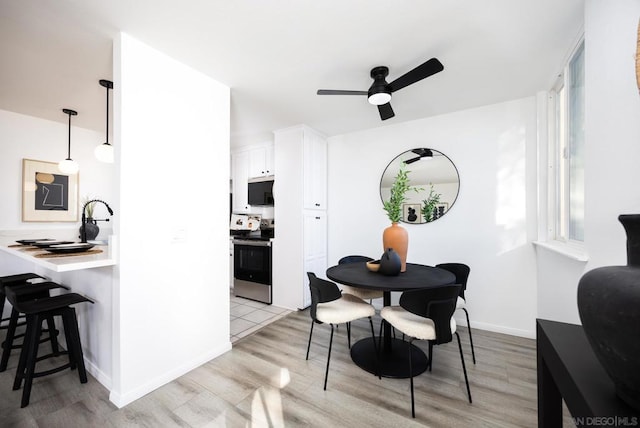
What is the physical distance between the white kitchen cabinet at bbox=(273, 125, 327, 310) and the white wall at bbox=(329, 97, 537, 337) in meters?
1.00

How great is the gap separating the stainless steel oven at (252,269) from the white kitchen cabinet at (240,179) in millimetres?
726

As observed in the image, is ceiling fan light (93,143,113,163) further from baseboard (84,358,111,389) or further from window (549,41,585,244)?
window (549,41,585,244)

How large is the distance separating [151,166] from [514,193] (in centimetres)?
344

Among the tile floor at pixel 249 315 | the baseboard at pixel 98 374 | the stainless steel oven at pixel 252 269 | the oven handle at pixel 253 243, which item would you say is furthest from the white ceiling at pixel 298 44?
the tile floor at pixel 249 315

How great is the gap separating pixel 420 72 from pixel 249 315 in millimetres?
3202

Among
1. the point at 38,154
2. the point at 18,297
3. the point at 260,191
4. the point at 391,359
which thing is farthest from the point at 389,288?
the point at 38,154

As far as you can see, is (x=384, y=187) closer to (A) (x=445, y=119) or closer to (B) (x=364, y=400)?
(A) (x=445, y=119)

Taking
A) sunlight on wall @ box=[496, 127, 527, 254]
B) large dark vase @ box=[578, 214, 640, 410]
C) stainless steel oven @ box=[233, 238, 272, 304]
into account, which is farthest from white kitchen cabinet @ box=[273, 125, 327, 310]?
large dark vase @ box=[578, 214, 640, 410]

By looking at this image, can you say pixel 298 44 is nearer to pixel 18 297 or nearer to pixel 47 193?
pixel 18 297

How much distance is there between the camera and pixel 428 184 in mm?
3232

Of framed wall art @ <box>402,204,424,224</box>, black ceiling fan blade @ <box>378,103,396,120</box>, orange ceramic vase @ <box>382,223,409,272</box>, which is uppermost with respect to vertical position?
black ceiling fan blade @ <box>378,103,396,120</box>

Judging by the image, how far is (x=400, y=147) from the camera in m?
3.45

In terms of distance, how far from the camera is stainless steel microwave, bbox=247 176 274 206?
4.25 metres

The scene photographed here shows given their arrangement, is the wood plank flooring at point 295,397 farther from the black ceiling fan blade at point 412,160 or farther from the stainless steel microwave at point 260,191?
the stainless steel microwave at point 260,191
